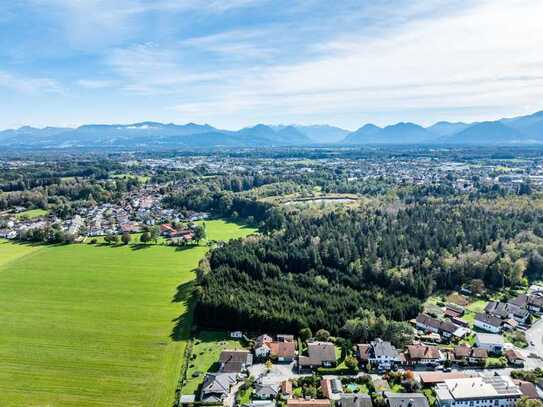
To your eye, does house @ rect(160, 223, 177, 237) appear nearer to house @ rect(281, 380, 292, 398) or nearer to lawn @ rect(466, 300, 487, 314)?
house @ rect(281, 380, 292, 398)

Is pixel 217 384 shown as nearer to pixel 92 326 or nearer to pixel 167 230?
pixel 92 326

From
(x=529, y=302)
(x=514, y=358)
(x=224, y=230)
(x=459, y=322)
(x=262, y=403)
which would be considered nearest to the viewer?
(x=262, y=403)

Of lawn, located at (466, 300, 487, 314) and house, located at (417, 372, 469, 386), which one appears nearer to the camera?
house, located at (417, 372, 469, 386)

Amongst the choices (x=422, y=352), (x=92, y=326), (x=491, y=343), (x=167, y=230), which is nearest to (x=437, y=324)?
(x=491, y=343)

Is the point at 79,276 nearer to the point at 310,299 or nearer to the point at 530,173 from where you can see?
the point at 310,299

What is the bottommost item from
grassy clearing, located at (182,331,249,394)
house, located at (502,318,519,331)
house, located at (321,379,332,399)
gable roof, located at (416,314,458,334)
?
grassy clearing, located at (182,331,249,394)

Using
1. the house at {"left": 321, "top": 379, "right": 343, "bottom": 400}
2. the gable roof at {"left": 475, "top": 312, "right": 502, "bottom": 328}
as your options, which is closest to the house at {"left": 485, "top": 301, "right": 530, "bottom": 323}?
the gable roof at {"left": 475, "top": 312, "right": 502, "bottom": 328}

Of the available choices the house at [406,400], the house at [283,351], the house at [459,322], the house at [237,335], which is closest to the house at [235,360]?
the house at [283,351]
